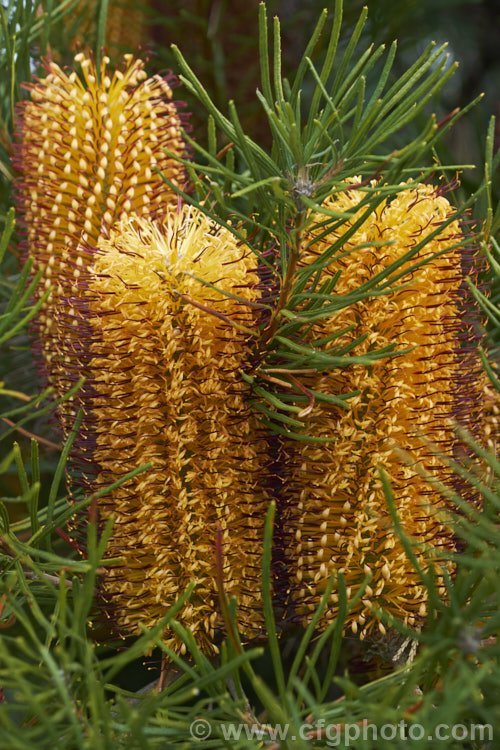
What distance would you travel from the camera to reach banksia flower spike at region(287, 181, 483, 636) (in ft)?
1.04

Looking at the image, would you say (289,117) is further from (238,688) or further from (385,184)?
(238,688)

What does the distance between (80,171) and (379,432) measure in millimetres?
237

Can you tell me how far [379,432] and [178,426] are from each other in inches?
3.7

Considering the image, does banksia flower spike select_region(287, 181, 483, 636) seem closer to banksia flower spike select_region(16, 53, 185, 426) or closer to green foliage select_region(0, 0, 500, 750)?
green foliage select_region(0, 0, 500, 750)

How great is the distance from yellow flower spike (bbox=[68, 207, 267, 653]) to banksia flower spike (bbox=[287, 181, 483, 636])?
1.1 inches

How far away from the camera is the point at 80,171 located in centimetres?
41

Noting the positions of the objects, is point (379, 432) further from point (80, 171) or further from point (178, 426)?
point (80, 171)

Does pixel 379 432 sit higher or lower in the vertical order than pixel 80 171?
lower

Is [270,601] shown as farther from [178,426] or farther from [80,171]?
[80,171]

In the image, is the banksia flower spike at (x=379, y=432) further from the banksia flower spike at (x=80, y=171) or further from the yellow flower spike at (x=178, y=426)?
the banksia flower spike at (x=80, y=171)

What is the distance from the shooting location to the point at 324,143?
0.35 m

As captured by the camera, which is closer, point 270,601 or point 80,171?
point 270,601

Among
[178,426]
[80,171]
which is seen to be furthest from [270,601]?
[80,171]

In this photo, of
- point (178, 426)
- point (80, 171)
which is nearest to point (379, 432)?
point (178, 426)
